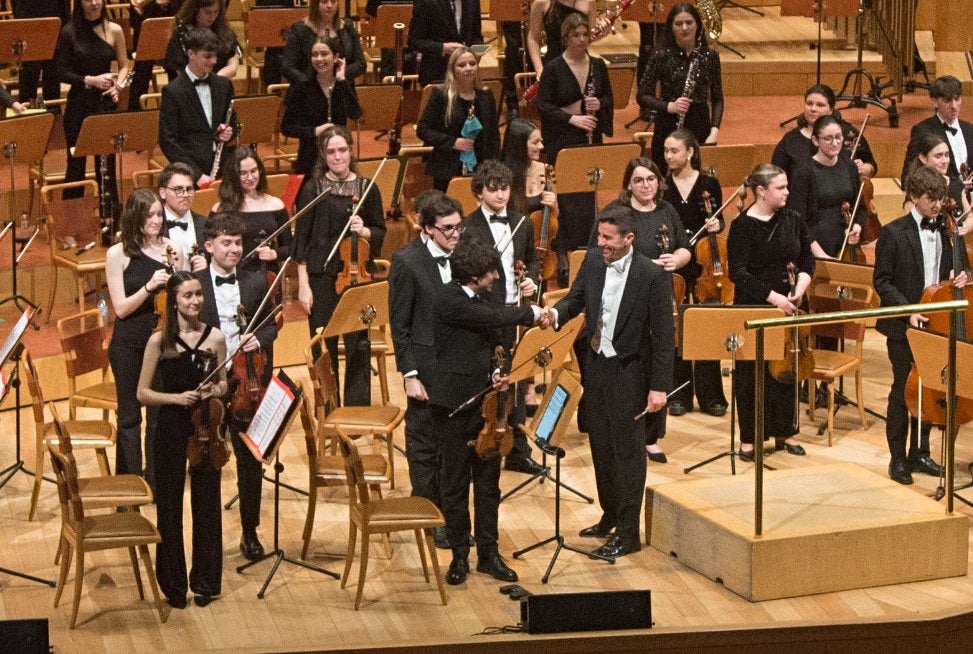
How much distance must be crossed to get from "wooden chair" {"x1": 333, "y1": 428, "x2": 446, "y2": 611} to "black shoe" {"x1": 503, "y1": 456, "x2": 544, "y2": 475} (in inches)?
44.9

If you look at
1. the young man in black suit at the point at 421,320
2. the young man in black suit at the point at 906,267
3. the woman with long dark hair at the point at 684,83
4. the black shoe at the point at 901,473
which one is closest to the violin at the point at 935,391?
the young man in black suit at the point at 906,267

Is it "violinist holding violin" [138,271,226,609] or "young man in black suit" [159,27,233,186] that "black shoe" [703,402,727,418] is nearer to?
"young man in black suit" [159,27,233,186]

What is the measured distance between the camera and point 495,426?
550cm

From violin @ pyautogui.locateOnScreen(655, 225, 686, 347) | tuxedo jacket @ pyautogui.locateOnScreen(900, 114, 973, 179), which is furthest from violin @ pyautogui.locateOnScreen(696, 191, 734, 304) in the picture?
tuxedo jacket @ pyautogui.locateOnScreen(900, 114, 973, 179)

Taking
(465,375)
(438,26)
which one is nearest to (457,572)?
(465,375)

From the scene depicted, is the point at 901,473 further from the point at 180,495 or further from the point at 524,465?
the point at 180,495

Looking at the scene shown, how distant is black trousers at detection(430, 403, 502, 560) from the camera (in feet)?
18.5

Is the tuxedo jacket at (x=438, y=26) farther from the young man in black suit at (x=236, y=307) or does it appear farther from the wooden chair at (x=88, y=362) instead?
the young man in black suit at (x=236, y=307)

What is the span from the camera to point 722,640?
204 inches

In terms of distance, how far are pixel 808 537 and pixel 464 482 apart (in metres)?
1.19

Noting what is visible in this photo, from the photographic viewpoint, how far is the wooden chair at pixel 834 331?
7012 millimetres

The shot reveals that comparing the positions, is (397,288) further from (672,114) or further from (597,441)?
(672,114)

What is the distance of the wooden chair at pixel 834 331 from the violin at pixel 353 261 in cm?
192

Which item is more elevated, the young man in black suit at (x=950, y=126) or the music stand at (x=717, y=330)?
the young man in black suit at (x=950, y=126)
